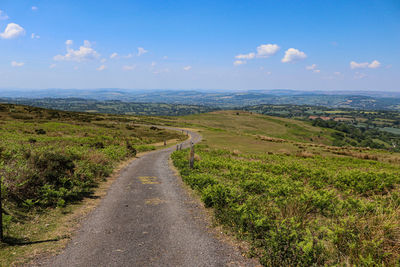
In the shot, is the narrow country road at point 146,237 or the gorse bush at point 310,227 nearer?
the gorse bush at point 310,227

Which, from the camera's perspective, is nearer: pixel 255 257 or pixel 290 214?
pixel 255 257

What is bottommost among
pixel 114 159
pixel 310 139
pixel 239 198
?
pixel 310 139

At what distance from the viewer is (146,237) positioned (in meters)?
7.86

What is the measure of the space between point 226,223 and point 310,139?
141421mm

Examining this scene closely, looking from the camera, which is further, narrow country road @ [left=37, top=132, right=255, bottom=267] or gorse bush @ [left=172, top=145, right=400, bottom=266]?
narrow country road @ [left=37, top=132, right=255, bottom=267]

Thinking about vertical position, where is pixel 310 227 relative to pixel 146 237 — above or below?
above

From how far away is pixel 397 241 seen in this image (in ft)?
19.2

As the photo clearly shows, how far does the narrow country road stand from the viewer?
650 cm

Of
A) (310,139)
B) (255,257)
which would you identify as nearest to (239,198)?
(255,257)

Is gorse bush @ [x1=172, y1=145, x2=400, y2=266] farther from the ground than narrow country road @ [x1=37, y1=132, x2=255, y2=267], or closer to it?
farther from the ground

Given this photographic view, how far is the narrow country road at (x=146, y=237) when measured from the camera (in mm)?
6500

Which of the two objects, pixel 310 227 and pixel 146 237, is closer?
pixel 310 227

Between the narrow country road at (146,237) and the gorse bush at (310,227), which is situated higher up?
the gorse bush at (310,227)

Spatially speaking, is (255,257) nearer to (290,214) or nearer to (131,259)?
(290,214)
